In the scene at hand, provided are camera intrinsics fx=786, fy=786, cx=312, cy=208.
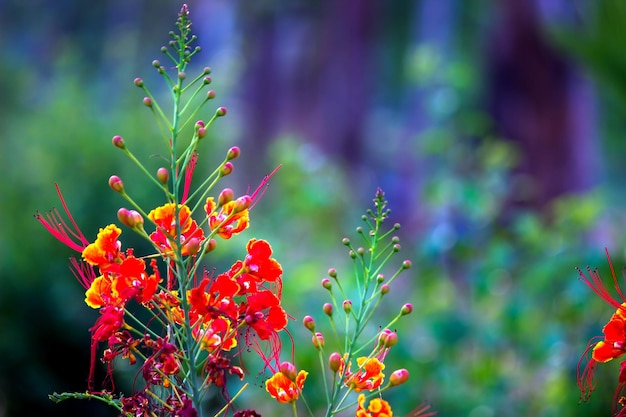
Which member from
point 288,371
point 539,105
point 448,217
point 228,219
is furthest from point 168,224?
point 539,105

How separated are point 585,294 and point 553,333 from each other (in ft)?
1.09

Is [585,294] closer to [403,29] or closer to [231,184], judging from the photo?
[231,184]

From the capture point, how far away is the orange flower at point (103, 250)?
→ 0.90 metres

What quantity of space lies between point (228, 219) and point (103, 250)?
0.49 ft

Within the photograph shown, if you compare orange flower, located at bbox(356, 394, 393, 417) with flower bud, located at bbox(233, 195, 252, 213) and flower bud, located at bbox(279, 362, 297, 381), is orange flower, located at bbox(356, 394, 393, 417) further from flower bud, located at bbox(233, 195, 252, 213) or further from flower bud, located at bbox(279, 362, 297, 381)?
flower bud, located at bbox(233, 195, 252, 213)

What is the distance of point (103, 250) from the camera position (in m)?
0.91

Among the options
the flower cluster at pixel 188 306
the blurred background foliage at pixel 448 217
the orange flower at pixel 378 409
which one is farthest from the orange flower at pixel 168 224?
the blurred background foliage at pixel 448 217

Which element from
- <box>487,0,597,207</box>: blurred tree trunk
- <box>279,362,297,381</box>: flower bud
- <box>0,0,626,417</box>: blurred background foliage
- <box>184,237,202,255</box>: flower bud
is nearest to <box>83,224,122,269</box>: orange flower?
<box>184,237,202,255</box>: flower bud

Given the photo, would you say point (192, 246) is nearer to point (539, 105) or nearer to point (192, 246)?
point (192, 246)

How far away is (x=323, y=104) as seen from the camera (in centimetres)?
1248

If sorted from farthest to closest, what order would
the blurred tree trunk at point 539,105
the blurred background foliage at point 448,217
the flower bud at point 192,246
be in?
the blurred tree trunk at point 539,105 < the blurred background foliage at point 448,217 < the flower bud at point 192,246

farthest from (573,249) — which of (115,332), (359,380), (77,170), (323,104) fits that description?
(323,104)

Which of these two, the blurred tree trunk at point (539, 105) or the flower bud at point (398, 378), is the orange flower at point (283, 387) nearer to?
the flower bud at point (398, 378)

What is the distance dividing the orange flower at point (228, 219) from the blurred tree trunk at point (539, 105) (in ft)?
16.3
